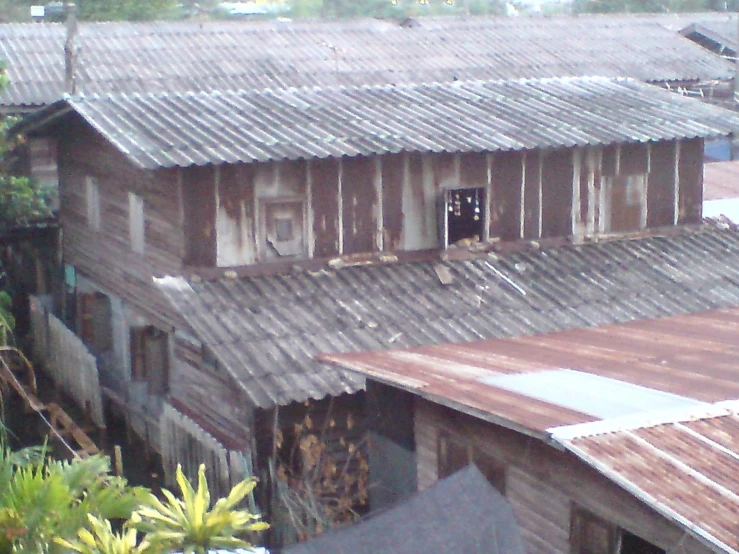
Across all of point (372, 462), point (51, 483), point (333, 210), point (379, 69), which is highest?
point (379, 69)

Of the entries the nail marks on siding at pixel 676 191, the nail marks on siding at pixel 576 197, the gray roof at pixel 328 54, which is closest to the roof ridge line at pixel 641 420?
the nail marks on siding at pixel 576 197

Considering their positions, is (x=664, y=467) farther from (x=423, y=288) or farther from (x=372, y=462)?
(x=423, y=288)

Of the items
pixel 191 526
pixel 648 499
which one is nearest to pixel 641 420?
pixel 648 499

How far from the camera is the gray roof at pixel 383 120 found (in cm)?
1248

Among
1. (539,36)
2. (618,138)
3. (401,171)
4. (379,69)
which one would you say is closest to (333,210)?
(401,171)

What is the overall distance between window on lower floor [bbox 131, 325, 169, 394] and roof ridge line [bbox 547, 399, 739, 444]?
843 cm

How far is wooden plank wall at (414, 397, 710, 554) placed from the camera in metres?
6.67

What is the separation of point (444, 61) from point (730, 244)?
435 inches

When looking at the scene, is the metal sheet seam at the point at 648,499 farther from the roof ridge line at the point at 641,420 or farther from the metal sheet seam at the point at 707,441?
the metal sheet seam at the point at 707,441

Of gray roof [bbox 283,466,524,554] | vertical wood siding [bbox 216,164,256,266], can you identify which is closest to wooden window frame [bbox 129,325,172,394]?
vertical wood siding [bbox 216,164,256,266]

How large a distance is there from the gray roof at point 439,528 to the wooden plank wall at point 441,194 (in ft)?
21.1

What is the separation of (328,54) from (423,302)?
12.6 m

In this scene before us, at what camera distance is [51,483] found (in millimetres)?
6883

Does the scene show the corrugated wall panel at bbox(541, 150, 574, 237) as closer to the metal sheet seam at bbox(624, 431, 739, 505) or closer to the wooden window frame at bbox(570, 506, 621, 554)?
the wooden window frame at bbox(570, 506, 621, 554)
